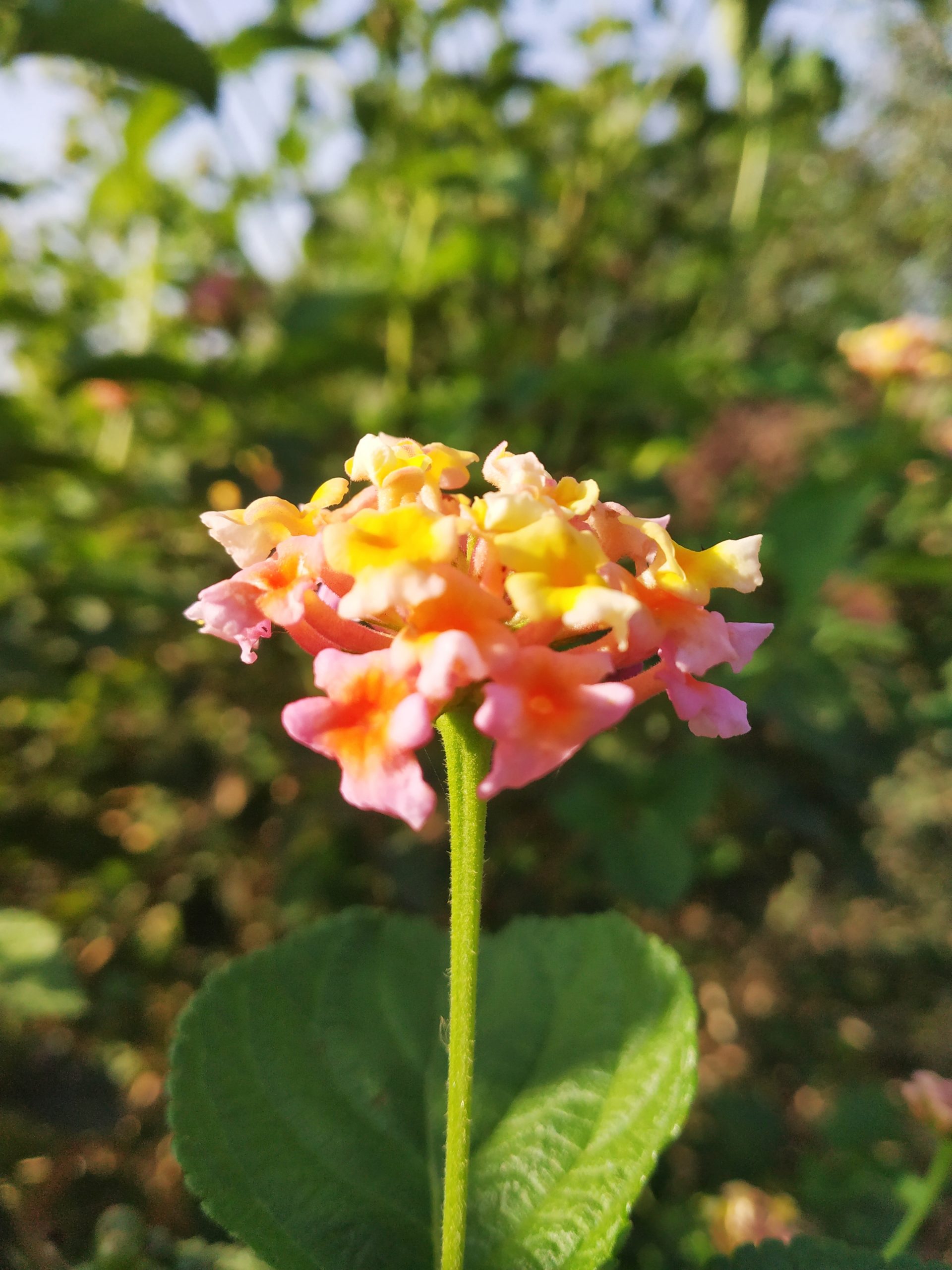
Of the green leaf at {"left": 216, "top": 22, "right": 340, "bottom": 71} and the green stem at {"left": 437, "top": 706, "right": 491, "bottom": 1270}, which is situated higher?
the green leaf at {"left": 216, "top": 22, "right": 340, "bottom": 71}

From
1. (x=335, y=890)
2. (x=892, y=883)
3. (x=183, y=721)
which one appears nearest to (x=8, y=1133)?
(x=335, y=890)

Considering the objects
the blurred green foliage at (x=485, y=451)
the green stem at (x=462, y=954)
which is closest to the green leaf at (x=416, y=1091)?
the green stem at (x=462, y=954)

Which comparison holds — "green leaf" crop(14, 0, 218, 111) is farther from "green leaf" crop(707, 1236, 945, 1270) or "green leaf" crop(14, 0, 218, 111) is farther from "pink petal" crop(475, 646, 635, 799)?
"green leaf" crop(707, 1236, 945, 1270)

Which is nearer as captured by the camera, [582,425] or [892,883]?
[582,425]

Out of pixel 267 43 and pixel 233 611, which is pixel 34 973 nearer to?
pixel 233 611

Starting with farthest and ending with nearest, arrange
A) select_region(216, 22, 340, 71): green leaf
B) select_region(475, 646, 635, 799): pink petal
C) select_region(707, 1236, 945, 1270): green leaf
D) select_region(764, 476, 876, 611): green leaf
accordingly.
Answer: select_region(216, 22, 340, 71): green leaf
select_region(764, 476, 876, 611): green leaf
select_region(707, 1236, 945, 1270): green leaf
select_region(475, 646, 635, 799): pink petal

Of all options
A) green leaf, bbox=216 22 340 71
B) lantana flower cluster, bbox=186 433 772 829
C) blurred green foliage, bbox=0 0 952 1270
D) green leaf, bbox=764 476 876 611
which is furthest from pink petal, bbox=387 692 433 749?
green leaf, bbox=216 22 340 71

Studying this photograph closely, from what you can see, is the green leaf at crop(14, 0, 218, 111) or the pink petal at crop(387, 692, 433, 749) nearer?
the pink petal at crop(387, 692, 433, 749)

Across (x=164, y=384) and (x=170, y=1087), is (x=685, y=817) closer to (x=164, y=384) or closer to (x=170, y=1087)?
(x=170, y=1087)
